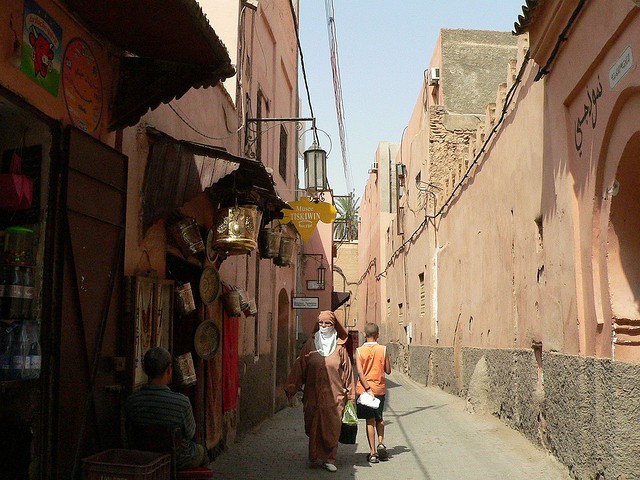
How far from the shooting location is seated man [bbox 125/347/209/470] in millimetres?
4582

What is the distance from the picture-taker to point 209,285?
763 centimetres

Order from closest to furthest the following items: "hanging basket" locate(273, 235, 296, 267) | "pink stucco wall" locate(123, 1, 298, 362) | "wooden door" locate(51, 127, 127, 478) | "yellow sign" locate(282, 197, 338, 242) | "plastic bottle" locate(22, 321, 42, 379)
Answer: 1. "plastic bottle" locate(22, 321, 42, 379)
2. "wooden door" locate(51, 127, 127, 478)
3. "pink stucco wall" locate(123, 1, 298, 362)
4. "hanging basket" locate(273, 235, 296, 267)
5. "yellow sign" locate(282, 197, 338, 242)

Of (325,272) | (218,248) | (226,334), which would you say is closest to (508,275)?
(226,334)

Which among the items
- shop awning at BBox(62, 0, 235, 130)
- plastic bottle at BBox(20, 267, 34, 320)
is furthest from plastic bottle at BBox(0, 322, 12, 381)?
shop awning at BBox(62, 0, 235, 130)

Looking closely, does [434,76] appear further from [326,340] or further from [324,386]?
[324,386]

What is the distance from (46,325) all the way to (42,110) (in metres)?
1.21

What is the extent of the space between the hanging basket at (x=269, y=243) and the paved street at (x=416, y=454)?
95.1 inches

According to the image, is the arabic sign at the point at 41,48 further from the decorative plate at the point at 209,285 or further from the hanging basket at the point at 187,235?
the decorative plate at the point at 209,285

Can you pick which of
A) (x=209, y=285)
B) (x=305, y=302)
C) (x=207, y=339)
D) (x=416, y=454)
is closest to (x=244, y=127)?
(x=209, y=285)

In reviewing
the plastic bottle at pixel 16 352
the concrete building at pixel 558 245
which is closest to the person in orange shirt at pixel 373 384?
the concrete building at pixel 558 245

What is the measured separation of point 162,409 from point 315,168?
7.33 metres

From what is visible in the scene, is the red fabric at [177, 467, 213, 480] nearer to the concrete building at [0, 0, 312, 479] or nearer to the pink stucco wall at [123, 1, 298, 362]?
the concrete building at [0, 0, 312, 479]

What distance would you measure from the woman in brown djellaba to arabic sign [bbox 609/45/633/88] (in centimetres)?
364

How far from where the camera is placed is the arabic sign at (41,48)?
4.04 metres
